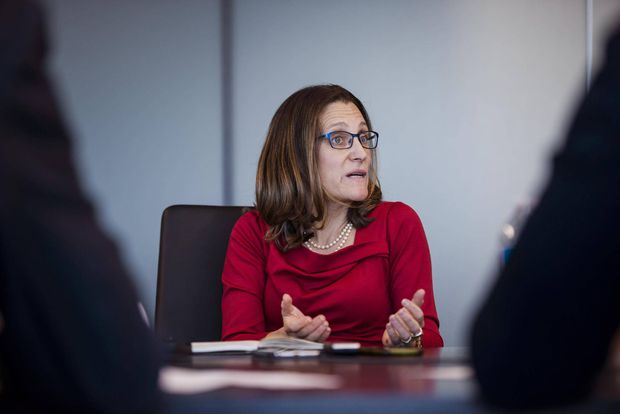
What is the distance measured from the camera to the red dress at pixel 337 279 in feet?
7.59

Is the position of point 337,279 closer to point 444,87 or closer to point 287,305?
point 287,305

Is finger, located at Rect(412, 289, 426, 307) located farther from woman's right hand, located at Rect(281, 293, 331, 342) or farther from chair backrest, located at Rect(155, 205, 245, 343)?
chair backrest, located at Rect(155, 205, 245, 343)

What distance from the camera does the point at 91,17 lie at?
12.5ft

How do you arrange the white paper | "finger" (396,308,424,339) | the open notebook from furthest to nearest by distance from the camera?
"finger" (396,308,424,339) < the open notebook < the white paper

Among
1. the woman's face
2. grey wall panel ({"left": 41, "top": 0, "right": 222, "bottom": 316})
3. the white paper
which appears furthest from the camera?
grey wall panel ({"left": 41, "top": 0, "right": 222, "bottom": 316})

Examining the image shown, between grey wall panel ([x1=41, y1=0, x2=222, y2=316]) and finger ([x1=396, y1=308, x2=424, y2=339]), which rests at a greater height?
grey wall panel ([x1=41, y1=0, x2=222, y2=316])

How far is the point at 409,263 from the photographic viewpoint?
2.37 meters

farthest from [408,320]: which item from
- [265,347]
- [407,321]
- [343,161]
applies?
[343,161]

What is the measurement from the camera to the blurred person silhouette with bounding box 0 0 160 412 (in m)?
0.75

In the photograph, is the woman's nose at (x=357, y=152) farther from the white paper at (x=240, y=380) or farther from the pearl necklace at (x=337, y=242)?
the white paper at (x=240, y=380)

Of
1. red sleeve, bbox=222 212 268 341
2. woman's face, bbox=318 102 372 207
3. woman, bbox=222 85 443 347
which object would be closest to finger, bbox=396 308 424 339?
woman, bbox=222 85 443 347

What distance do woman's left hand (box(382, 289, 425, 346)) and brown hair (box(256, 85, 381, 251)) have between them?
1.86ft

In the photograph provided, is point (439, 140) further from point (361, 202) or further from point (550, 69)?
point (361, 202)

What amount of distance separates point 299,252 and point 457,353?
958mm
